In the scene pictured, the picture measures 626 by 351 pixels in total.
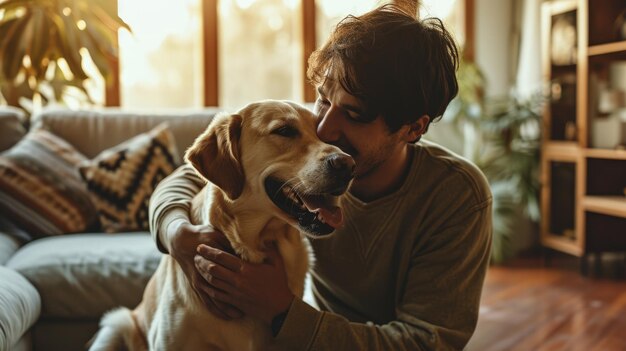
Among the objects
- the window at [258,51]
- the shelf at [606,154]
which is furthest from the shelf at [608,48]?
the window at [258,51]

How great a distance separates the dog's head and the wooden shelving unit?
118 inches

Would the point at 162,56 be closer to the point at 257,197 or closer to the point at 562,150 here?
the point at 562,150

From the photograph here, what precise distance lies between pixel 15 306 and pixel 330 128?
1062 mm

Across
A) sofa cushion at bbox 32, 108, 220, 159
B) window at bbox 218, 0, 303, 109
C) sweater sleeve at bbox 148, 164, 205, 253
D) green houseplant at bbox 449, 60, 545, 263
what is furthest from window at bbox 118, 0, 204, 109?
sweater sleeve at bbox 148, 164, 205, 253

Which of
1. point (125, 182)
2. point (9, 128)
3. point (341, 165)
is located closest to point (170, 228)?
point (341, 165)

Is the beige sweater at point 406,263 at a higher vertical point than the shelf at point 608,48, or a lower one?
lower

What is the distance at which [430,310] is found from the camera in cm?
136

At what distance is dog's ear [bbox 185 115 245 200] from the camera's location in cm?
132

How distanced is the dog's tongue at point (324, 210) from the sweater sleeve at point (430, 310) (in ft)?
0.59

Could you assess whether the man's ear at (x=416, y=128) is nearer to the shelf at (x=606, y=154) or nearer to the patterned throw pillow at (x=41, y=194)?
the patterned throw pillow at (x=41, y=194)

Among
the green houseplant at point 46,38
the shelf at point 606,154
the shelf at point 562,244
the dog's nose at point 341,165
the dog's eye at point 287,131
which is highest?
the green houseplant at point 46,38

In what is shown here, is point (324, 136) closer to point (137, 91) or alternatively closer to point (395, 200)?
point (395, 200)

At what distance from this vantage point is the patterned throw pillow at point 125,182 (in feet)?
8.30

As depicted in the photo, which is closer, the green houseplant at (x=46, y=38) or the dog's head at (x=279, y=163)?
the dog's head at (x=279, y=163)
